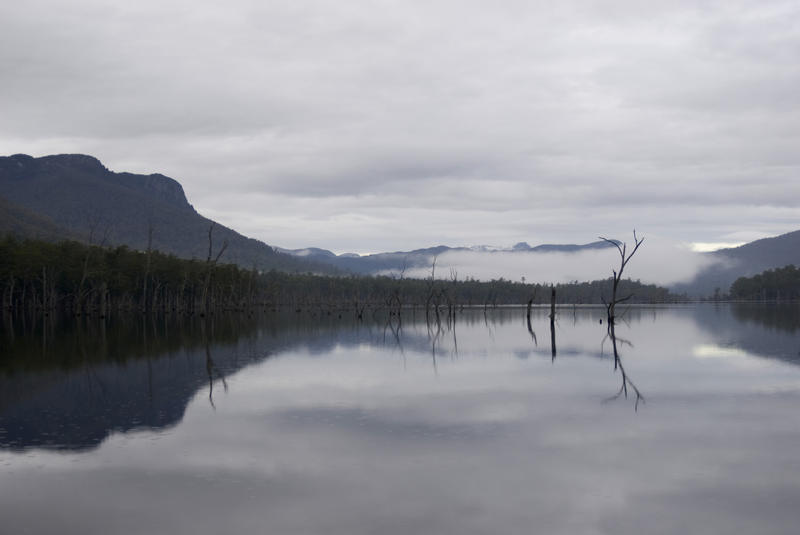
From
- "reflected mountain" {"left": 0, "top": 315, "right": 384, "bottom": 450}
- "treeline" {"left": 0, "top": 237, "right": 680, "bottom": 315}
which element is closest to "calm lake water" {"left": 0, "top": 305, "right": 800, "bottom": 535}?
"reflected mountain" {"left": 0, "top": 315, "right": 384, "bottom": 450}

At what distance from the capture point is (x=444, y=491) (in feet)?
39.5

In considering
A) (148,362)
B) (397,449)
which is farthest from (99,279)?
(397,449)

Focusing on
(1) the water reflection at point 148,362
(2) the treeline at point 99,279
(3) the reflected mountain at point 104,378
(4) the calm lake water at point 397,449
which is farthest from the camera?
(2) the treeline at point 99,279

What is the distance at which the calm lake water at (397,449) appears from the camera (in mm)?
10828

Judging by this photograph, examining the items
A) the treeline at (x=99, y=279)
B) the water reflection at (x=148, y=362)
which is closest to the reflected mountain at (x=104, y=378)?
the water reflection at (x=148, y=362)

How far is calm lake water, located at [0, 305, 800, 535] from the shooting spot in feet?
35.5

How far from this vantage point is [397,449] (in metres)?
15.2

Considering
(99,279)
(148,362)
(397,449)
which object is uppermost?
(99,279)

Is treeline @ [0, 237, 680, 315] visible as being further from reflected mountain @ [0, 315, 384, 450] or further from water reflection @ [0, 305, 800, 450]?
reflected mountain @ [0, 315, 384, 450]

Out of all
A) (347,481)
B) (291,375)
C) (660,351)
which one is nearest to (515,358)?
(660,351)

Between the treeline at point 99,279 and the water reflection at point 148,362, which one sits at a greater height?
the treeline at point 99,279

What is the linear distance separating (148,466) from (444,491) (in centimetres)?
603

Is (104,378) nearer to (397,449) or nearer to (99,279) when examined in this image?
(397,449)

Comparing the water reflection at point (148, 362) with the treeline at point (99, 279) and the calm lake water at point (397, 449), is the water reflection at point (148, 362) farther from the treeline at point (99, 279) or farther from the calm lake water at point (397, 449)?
the treeline at point (99, 279)
